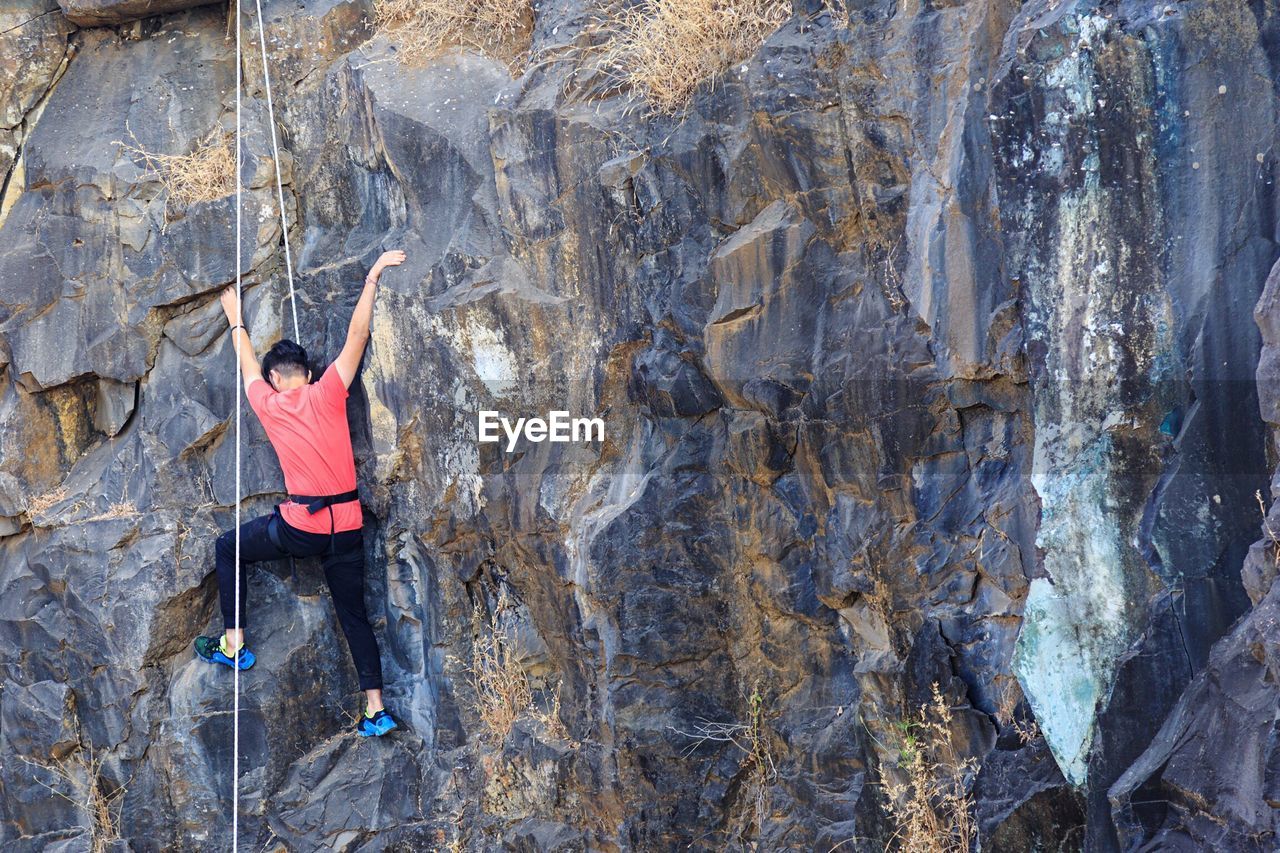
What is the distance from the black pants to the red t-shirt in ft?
0.49

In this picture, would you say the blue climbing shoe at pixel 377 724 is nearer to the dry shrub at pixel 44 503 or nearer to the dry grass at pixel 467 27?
the dry shrub at pixel 44 503

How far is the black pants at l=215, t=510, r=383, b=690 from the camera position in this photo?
22.5ft

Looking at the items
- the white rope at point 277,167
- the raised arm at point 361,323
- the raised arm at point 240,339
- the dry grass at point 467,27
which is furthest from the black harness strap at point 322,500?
the dry grass at point 467,27

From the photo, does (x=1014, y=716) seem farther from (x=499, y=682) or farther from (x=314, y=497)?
(x=314, y=497)

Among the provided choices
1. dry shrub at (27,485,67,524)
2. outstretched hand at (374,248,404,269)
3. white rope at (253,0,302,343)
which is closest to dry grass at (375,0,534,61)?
white rope at (253,0,302,343)

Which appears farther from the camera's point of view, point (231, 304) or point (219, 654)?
point (231, 304)

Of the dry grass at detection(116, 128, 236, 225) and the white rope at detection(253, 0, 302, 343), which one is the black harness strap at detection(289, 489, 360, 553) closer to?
the white rope at detection(253, 0, 302, 343)

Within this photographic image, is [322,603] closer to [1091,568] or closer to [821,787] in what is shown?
[821,787]

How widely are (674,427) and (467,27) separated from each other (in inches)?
97.1

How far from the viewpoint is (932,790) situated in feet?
18.0

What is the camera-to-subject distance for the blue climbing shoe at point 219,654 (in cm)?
698

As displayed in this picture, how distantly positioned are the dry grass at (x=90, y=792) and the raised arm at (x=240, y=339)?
88.7 inches

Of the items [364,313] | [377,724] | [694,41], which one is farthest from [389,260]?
[377,724]

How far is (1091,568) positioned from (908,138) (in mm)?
1827
